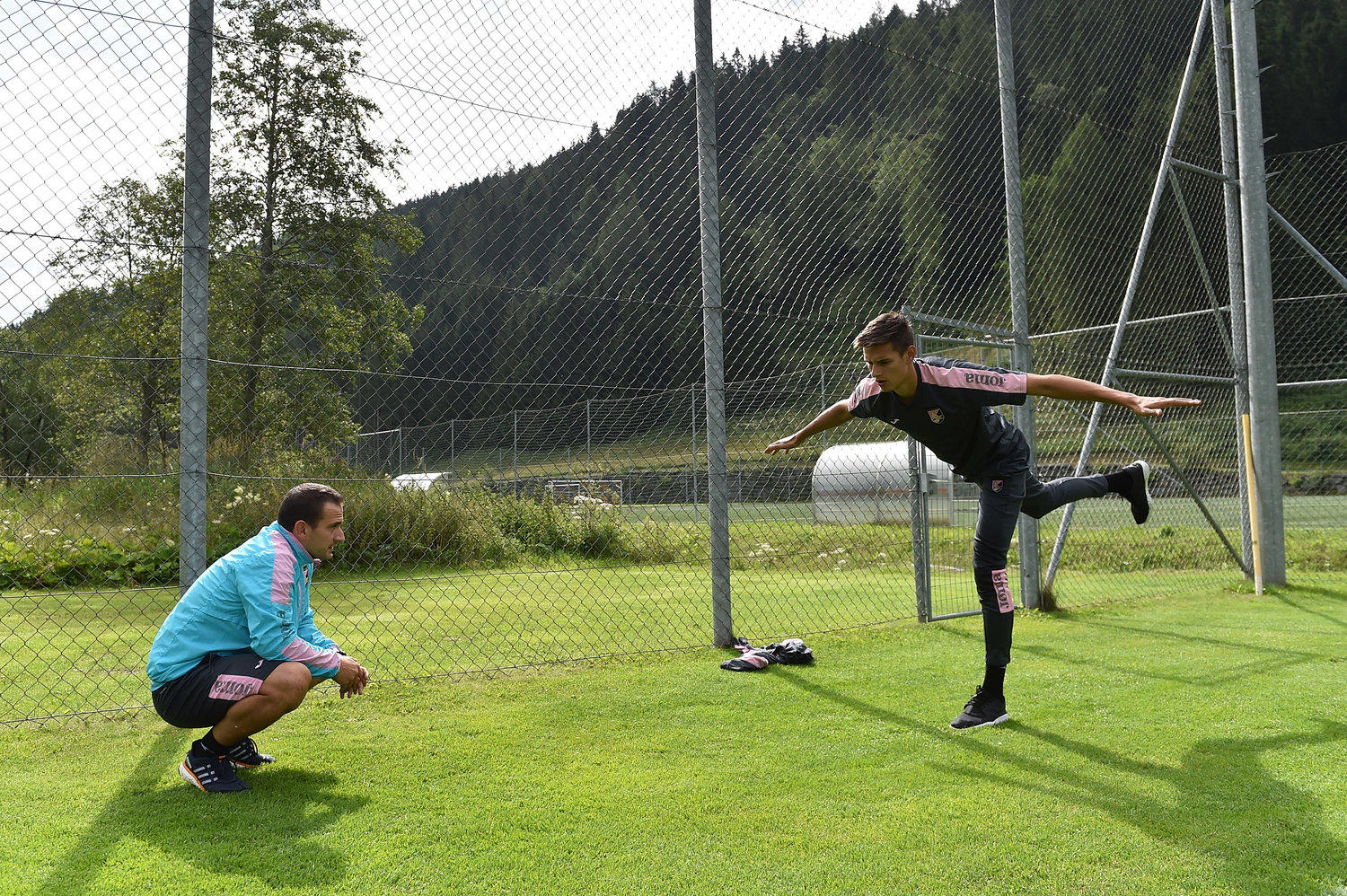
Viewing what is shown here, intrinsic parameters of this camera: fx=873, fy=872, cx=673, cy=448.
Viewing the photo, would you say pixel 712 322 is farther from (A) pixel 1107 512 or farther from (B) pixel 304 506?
(A) pixel 1107 512

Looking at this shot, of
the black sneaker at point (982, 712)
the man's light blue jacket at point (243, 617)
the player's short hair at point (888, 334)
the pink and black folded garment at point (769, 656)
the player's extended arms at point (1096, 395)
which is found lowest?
the pink and black folded garment at point (769, 656)

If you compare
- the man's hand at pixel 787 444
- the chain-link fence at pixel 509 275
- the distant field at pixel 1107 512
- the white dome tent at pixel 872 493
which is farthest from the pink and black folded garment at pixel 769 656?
the white dome tent at pixel 872 493

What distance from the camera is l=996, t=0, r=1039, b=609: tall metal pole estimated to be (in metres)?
6.97

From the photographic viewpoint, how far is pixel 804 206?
6617 mm

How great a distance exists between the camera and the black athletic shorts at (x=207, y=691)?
9.73ft

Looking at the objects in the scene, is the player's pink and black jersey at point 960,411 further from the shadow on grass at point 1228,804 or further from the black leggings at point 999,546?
the shadow on grass at point 1228,804

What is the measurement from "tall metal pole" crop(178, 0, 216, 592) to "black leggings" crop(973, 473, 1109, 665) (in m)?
3.49

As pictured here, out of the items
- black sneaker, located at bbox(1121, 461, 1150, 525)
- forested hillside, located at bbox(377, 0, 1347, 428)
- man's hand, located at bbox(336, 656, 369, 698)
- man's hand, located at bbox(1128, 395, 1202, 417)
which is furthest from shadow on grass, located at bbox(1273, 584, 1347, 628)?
man's hand, located at bbox(336, 656, 369, 698)

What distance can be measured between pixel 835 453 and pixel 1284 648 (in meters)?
12.0

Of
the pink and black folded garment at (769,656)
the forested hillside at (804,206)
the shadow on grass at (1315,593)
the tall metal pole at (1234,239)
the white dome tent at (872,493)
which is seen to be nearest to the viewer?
the pink and black folded garment at (769,656)

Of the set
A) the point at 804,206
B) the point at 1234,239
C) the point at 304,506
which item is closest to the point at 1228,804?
the point at 304,506

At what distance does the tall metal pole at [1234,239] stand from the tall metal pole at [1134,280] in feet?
0.77

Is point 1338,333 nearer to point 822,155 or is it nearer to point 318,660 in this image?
point 822,155

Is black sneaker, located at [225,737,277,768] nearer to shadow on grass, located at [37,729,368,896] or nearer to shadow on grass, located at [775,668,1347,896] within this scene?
shadow on grass, located at [37,729,368,896]
